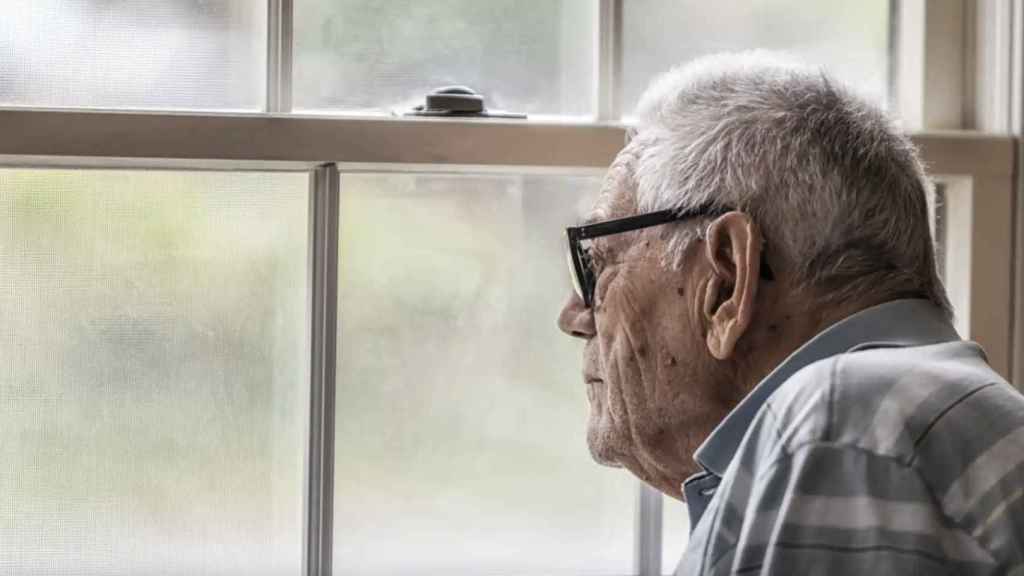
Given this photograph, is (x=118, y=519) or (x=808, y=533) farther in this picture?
(x=118, y=519)

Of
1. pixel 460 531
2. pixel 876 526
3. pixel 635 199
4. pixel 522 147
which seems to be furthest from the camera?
pixel 460 531

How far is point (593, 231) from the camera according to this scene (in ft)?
4.33

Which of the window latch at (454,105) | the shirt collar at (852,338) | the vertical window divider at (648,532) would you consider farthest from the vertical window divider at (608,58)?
the shirt collar at (852,338)

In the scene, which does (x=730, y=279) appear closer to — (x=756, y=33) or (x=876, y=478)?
(x=876, y=478)

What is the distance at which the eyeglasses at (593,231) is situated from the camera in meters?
1.21

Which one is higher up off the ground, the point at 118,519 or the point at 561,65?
Result: the point at 561,65

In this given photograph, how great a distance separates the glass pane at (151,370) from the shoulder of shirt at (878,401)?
2.83 ft

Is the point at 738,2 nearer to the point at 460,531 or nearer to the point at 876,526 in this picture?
the point at 460,531

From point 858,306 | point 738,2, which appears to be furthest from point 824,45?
point 858,306

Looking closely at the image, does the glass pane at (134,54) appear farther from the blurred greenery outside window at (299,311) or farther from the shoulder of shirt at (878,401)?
the shoulder of shirt at (878,401)

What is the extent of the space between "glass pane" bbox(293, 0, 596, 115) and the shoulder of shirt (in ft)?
2.73

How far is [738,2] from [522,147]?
0.40m

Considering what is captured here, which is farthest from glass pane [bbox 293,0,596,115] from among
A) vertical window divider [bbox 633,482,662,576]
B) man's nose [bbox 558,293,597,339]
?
vertical window divider [bbox 633,482,662,576]

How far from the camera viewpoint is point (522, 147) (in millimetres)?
1622
